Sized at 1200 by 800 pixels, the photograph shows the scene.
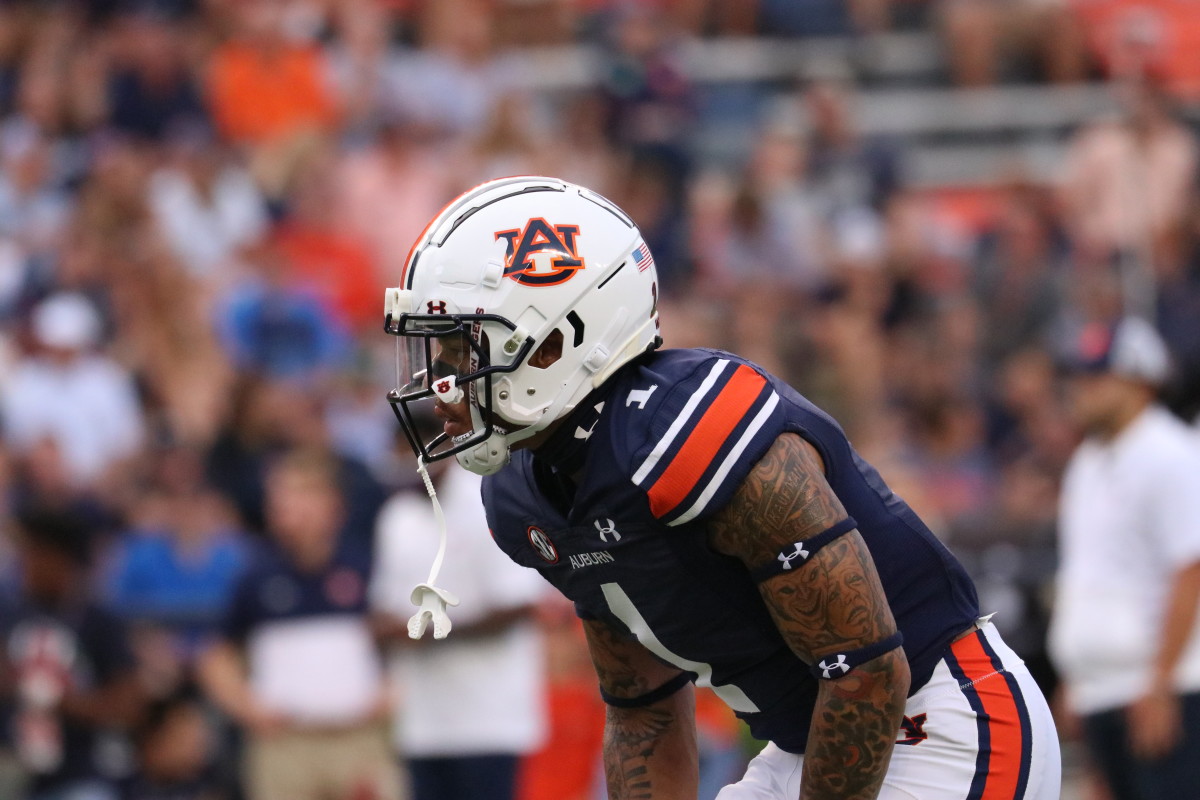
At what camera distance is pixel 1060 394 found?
34.9ft

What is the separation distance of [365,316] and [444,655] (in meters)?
3.64

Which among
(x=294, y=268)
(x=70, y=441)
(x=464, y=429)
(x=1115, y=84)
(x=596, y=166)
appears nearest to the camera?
(x=464, y=429)

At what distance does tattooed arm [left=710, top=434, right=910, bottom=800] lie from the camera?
10.2ft

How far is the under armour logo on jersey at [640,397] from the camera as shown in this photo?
3292 mm

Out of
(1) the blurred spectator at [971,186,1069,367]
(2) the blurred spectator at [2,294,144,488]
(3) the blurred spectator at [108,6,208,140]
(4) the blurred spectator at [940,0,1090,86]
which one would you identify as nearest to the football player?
(2) the blurred spectator at [2,294,144,488]

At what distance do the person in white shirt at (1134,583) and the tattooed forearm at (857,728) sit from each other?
3.31m

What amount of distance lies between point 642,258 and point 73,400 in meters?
6.31

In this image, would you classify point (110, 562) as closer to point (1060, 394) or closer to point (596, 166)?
point (596, 166)

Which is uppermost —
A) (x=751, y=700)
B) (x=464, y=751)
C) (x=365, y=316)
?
(x=365, y=316)

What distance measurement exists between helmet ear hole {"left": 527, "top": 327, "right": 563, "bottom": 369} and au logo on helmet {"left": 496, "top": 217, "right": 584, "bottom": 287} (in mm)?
104

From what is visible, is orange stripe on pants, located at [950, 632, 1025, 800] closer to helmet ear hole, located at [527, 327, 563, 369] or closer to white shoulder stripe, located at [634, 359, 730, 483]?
white shoulder stripe, located at [634, 359, 730, 483]

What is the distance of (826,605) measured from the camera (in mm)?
3119

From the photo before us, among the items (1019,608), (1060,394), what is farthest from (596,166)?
(1019,608)

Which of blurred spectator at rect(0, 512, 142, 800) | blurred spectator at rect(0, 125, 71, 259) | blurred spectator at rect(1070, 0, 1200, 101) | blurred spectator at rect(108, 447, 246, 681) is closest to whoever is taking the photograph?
blurred spectator at rect(0, 512, 142, 800)
